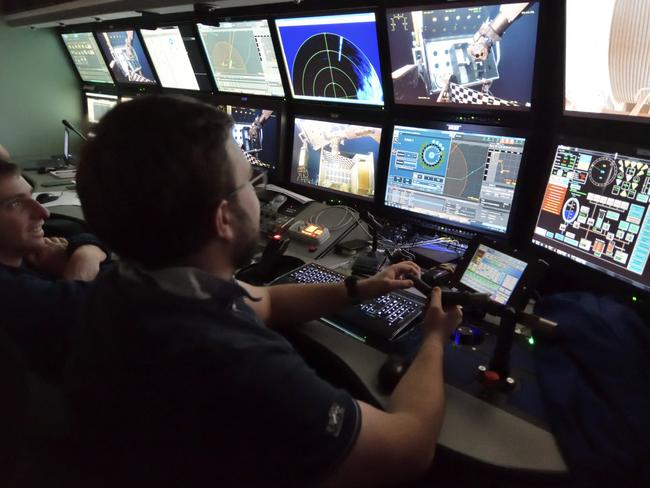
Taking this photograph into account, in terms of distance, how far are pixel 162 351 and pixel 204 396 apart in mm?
91

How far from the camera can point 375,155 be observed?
1870 mm

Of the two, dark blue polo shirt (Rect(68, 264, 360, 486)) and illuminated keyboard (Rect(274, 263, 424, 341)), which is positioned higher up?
dark blue polo shirt (Rect(68, 264, 360, 486))

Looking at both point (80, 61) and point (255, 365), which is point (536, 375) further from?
point (80, 61)

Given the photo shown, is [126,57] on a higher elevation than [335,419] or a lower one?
higher

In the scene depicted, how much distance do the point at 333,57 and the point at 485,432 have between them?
64.9 inches

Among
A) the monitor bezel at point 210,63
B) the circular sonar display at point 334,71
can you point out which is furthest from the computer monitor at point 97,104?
the circular sonar display at point 334,71

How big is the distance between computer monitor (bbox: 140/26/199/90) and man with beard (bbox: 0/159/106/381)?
1673mm

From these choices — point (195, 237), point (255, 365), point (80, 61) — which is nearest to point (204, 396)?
point (255, 365)

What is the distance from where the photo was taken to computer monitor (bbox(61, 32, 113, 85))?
338cm

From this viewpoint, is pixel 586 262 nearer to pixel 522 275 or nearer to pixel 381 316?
pixel 522 275

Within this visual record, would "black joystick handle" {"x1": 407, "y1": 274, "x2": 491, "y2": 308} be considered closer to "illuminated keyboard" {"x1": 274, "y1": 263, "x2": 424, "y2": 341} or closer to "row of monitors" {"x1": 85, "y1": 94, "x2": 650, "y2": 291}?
"illuminated keyboard" {"x1": 274, "y1": 263, "x2": 424, "y2": 341}

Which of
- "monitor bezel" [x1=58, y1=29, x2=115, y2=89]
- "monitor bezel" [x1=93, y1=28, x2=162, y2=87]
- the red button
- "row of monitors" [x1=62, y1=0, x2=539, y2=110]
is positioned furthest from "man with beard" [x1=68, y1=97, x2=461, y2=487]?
"monitor bezel" [x1=58, y1=29, x2=115, y2=89]

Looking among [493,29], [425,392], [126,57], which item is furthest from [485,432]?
[126,57]

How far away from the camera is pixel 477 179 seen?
1.56 m
